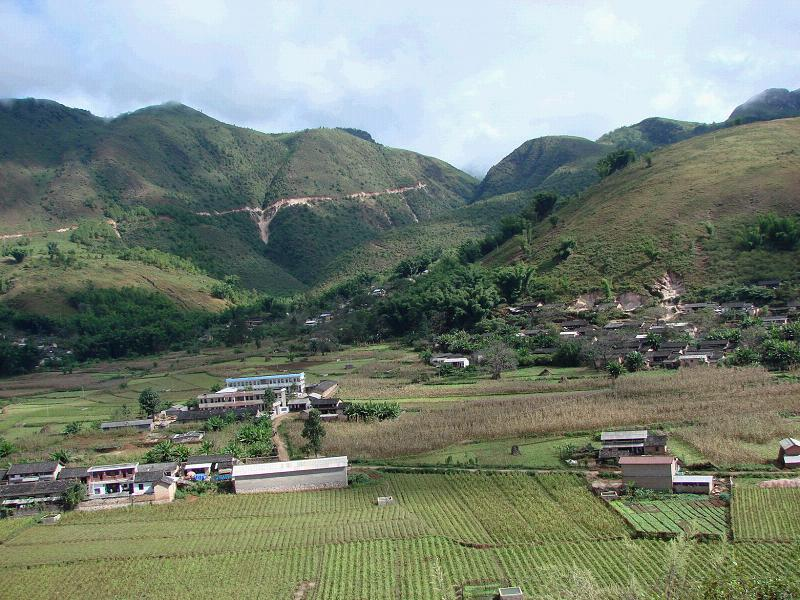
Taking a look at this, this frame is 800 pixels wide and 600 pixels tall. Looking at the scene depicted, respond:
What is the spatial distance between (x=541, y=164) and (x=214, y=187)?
6511 cm

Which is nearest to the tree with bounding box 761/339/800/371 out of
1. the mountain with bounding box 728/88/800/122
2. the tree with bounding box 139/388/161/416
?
the tree with bounding box 139/388/161/416

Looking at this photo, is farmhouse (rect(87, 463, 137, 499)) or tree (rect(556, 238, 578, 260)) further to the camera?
tree (rect(556, 238, 578, 260))

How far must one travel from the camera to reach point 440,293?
70.0 m

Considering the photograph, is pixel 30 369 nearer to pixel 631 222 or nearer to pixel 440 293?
pixel 440 293

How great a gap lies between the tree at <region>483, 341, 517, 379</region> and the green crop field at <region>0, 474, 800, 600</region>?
2139 cm

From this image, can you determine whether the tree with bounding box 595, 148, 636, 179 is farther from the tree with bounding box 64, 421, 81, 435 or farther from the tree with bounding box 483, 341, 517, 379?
the tree with bounding box 64, 421, 81, 435

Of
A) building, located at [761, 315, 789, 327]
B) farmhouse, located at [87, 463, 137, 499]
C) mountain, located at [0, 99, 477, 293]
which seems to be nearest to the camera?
farmhouse, located at [87, 463, 137, 499]

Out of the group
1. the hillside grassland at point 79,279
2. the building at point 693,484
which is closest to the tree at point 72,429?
the building at point 693,484

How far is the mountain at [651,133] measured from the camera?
154 meters

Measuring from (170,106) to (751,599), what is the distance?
181971mm

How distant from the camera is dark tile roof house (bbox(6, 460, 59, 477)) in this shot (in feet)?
109

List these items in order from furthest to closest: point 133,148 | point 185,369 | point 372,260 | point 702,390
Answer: point 133,148, point 372,260, point 185,369, point 702,390

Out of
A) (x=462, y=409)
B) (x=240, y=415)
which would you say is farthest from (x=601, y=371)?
(x=240, y=415)

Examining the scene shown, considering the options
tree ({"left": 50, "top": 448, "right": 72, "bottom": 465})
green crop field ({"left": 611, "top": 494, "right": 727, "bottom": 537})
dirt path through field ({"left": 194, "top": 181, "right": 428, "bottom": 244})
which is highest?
dirt path through field ({"left": 194, "top": 181, "right": 428, "bottom": 244})
